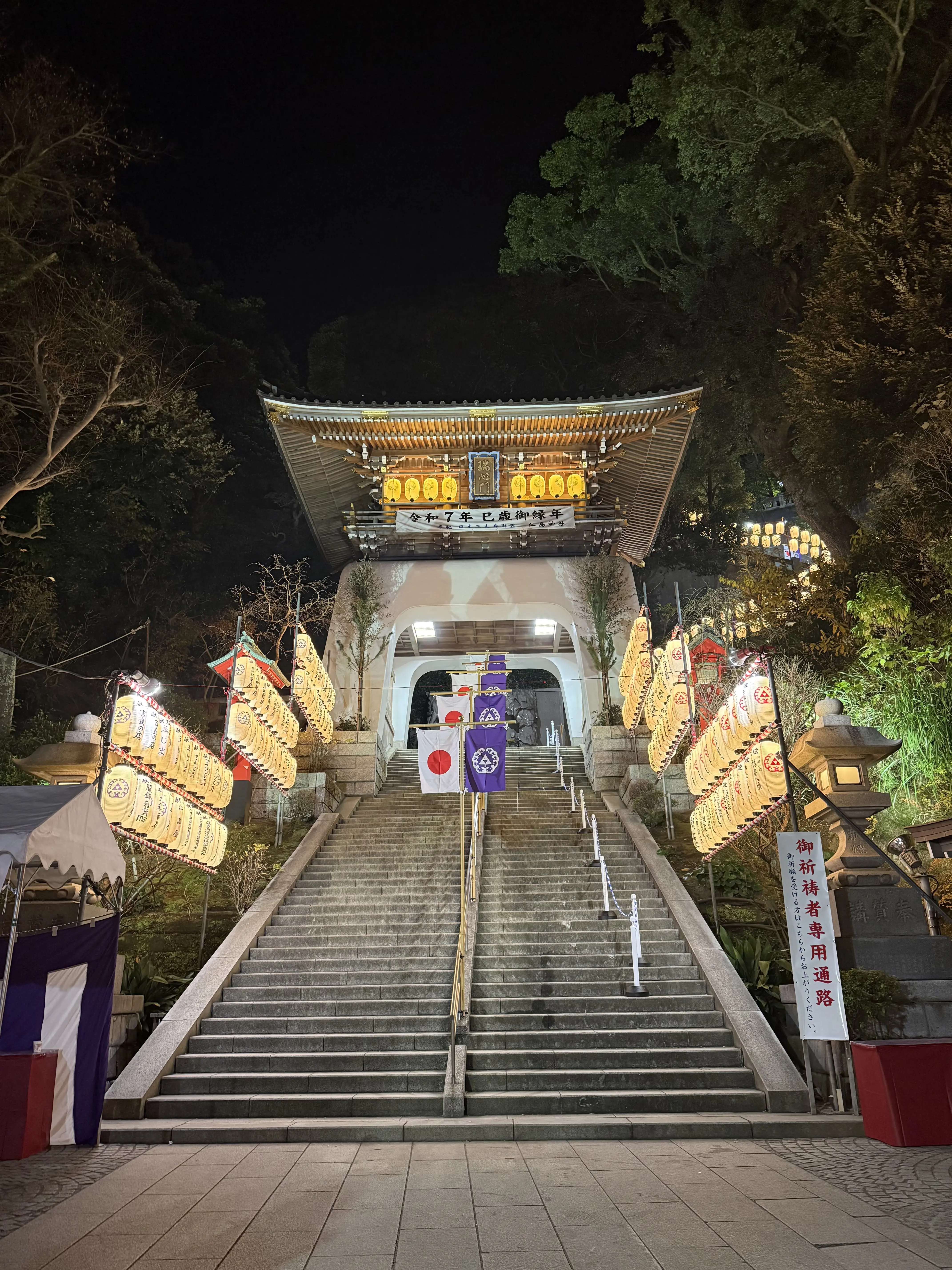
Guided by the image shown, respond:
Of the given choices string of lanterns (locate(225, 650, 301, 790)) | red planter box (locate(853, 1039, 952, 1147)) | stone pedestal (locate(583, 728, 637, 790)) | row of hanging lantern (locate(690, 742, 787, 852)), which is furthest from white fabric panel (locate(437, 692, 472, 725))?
red planter box (locate(853, 1039, 952, 1147))

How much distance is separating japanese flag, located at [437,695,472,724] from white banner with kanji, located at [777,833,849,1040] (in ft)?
24.1

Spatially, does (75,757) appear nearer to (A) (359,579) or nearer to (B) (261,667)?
(B) (261,667)

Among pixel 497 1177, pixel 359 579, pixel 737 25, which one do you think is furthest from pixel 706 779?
pixel 737 25

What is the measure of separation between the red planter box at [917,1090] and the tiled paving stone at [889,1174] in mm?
100

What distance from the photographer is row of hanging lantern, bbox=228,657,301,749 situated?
12.7 meters

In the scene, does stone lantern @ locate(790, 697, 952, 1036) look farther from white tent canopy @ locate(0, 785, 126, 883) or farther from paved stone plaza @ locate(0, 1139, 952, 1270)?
white tent canopy @ locate(0, 785, 126, 883)

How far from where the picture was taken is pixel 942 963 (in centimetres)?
781

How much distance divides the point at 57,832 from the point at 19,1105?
6.88 ft

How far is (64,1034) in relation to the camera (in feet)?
22.0

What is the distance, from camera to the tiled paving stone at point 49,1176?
16.0ft

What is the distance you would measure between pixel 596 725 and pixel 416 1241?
14.0 metres

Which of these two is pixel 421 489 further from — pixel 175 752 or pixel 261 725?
pixel 175 752

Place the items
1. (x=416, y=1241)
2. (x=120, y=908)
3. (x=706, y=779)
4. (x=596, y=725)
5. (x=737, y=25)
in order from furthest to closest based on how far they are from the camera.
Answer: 1. (x=596, y=725)
2. (x=737, y=25)
3. (x=706, y=779)
4. (x=120, y=908)
5. (x=416, y=1241)

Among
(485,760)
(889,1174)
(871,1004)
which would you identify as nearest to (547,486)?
(485,760)
